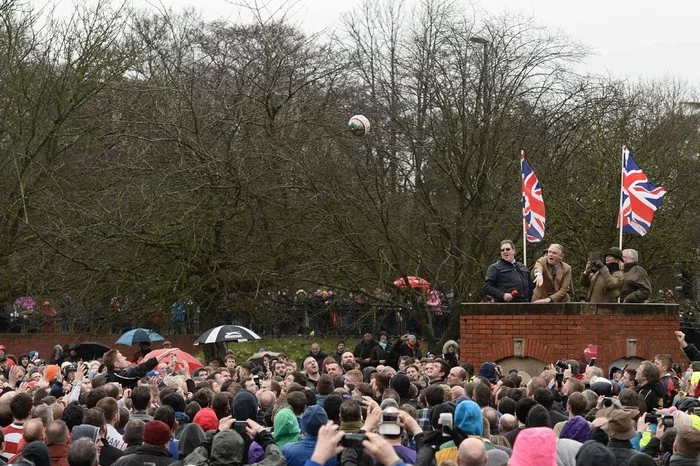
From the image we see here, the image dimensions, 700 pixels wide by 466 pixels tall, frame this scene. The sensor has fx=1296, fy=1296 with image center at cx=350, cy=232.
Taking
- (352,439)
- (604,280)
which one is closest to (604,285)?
(604,280)

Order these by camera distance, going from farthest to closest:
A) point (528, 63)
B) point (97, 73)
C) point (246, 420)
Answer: point (97, 73), point (528, 63), point (246, 420)

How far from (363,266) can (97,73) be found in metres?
8.28

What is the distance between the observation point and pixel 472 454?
691 centimetres

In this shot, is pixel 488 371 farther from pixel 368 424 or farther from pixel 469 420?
pixel 368 424

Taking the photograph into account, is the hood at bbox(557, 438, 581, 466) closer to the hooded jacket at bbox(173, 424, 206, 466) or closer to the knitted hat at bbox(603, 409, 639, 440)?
the knitted hat at bbox(603, 409, 639, 440)

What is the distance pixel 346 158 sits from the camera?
27.2 metres

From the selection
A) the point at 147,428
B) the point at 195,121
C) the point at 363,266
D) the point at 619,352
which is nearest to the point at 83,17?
the point at 195,121

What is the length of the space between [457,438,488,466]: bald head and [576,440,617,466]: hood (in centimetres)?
198

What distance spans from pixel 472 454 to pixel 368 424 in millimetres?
783

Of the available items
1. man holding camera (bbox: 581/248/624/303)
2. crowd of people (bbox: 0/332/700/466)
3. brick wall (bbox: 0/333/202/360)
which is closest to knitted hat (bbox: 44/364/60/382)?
crowd of people (bbox: 0/332/700/466)

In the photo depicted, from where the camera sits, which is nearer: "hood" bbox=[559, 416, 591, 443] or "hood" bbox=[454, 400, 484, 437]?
"hood" bbox=[454, 400, 484, 437]

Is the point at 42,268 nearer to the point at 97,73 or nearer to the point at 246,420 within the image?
the point at 97,73

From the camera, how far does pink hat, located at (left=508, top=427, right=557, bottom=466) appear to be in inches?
285

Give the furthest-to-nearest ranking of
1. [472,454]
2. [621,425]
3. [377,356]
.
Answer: [377,356]
[621,425]
[472,454]
